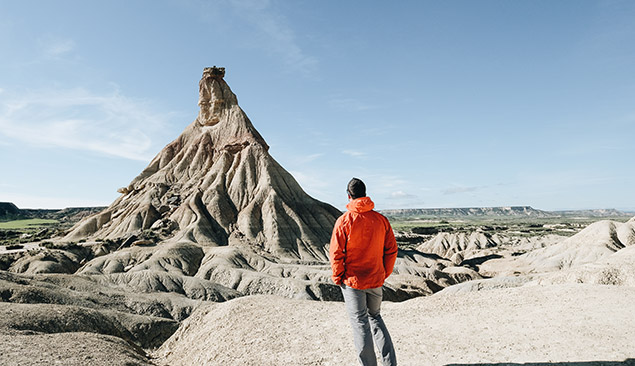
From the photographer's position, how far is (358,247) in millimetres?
5184

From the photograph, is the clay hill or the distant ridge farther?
the distant ridge

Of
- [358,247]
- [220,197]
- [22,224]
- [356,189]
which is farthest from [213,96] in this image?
[22,224]

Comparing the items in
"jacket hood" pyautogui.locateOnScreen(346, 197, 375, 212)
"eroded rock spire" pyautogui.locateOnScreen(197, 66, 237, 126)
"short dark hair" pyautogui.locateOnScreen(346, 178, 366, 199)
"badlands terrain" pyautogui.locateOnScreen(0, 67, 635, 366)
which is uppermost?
"eroded rock spire" pyautogui.locateOnScreen(197, 66, 237, 126)

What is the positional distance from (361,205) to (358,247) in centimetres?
59

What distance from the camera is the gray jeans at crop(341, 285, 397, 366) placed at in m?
5.20

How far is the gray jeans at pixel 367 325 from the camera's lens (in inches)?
205

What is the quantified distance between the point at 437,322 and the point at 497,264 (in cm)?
5177

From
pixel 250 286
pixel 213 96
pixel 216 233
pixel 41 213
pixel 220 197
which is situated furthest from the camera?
pixel 41 213

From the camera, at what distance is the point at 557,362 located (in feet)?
19.2

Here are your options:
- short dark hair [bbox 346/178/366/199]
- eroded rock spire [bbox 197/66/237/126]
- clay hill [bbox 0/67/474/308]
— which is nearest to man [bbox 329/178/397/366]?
short dark hair [bbox 346/178/366/199]

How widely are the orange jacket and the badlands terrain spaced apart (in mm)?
2331

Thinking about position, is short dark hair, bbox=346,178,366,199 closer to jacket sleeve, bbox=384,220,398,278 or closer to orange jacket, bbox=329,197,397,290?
orange jacket, bbox=329,197,397,290

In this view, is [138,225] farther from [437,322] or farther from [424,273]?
[437,322]

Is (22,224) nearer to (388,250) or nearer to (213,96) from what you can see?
(213,96)
